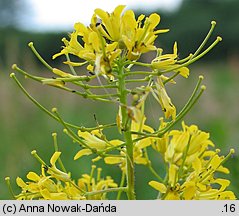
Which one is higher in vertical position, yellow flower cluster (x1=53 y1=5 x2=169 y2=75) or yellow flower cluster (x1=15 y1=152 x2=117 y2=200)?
yellow flower cluster (x1=53 y1=5 x2=169 y2=75)

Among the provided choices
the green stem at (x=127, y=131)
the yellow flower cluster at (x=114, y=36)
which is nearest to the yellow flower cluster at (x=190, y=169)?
the green stem at (x=127, y=131)

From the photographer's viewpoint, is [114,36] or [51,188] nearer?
[114,36]

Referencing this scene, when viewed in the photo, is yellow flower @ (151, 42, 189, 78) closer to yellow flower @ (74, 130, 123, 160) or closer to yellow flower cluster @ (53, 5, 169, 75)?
yellow flower cluster @ (53, 5, 169, 75)

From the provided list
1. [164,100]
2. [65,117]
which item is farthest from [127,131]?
[65,117]

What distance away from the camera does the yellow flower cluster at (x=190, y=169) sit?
2.22 metres

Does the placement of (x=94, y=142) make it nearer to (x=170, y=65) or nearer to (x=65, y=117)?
(x=170, y=65)

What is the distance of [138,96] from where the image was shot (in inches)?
75.1

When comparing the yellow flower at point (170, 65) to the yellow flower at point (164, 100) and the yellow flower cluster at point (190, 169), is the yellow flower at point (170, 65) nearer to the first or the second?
the yellow flower at point (164, 100)


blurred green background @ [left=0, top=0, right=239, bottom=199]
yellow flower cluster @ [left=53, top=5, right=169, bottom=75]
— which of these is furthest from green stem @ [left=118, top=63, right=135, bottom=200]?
blurred green background @ [left=0, top=0, right=239, bottom=199]

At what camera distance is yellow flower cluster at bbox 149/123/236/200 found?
222cm

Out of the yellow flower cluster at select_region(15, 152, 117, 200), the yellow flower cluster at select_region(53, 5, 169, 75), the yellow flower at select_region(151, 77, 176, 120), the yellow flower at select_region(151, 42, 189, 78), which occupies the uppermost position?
the yellow flower cluster at select_region(53, 5, 169, 75)

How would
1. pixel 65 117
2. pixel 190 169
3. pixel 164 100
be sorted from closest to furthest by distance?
1. pixel 164 100
2. pixel 190 169
3. pixel 65 117

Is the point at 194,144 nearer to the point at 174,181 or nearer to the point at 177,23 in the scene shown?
the point at 174,181

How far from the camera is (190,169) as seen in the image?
2.41 m
